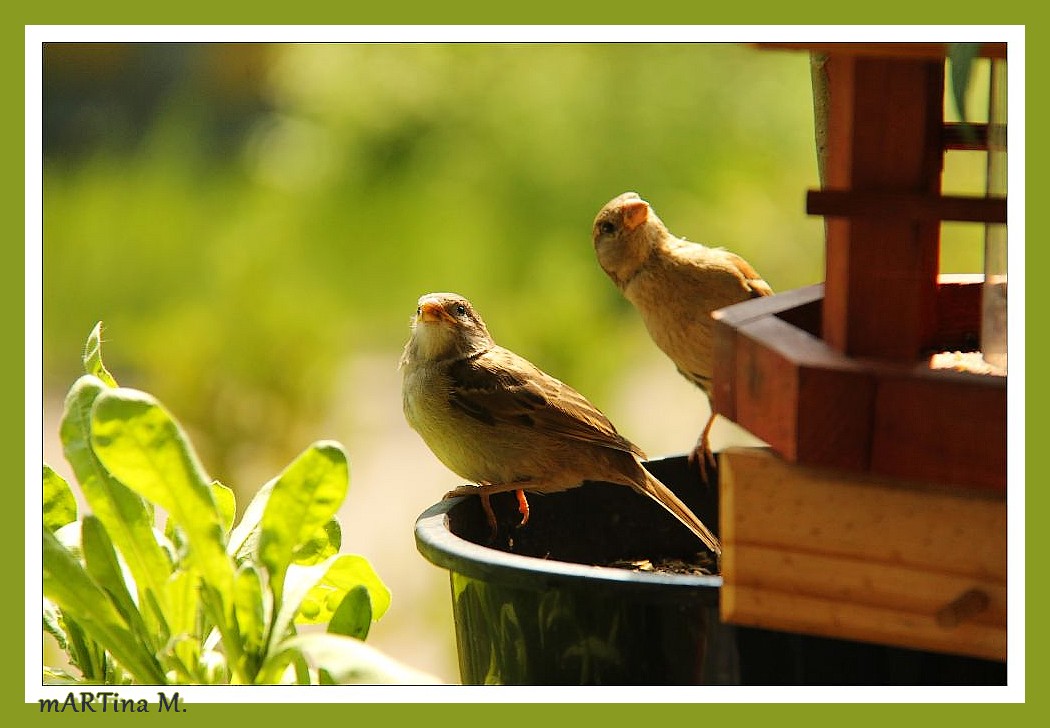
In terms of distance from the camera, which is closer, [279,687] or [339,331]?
[279,687]

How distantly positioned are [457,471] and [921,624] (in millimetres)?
1205

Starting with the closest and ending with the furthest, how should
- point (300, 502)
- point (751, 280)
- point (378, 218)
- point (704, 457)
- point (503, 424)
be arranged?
point (300, 502) → point (503, 424) → point (704, 457) → point (751, 280) → point (378, 218)

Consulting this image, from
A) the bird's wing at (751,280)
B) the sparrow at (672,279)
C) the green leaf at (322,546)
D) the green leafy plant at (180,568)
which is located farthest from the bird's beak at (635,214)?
the green leafy plant at (180,568)

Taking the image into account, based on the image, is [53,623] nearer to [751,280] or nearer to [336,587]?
[336,587]

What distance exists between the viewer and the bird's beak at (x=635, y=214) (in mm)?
3207

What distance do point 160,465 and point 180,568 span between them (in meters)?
0.20

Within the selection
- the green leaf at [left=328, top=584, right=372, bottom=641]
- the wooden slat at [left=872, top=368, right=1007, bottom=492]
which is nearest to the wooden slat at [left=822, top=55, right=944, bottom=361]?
the wooden slat at [left=872, top=368, right=1007, bottom=492]

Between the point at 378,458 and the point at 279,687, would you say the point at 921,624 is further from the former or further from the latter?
the point at 378,458

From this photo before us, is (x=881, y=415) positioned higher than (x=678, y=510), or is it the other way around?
(x=881, y=415)

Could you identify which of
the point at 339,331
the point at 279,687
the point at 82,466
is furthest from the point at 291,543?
the point at 339,331

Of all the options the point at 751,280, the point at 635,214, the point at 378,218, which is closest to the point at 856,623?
the point at 751,280

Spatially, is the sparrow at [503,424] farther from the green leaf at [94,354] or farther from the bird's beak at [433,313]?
the green leaf at [94,354]

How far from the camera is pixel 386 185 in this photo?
631cm

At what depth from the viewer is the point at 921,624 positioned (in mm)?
1784
